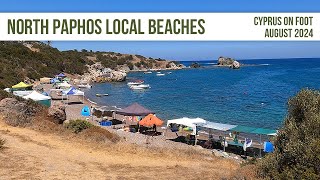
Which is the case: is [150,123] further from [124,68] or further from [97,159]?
[124,68]

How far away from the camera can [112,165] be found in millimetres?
13203

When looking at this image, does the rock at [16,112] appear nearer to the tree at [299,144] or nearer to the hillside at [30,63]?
the tree at [299,144]

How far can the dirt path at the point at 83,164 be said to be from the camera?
1187 cm

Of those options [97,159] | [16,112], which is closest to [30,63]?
[16,112]

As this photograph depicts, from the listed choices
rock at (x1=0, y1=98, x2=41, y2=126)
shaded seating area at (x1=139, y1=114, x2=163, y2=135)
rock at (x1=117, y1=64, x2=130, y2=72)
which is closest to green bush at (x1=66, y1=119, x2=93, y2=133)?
rock at (x1=0, y1=98, x2=41, y2=126)

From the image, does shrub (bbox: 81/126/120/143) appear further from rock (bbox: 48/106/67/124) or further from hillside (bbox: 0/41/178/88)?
hillside (bbox: 0/41/178/88)

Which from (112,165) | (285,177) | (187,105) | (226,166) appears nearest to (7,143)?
(112,165)

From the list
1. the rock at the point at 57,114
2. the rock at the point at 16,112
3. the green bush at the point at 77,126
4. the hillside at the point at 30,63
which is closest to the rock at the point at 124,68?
the hillside at the point at 30,63

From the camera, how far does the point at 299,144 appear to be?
23.1 ft

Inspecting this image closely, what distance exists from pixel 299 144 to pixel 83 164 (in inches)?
320

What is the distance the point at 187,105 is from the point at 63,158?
32.2m

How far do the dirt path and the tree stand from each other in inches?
165

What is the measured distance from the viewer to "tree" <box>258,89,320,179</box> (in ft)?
22.3

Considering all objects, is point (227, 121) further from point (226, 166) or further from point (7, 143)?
point (7, 143)
